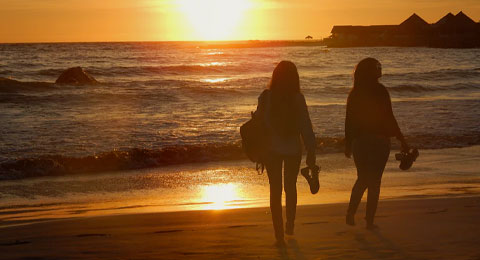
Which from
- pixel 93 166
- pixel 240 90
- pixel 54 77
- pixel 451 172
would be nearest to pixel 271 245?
pixel 451 172

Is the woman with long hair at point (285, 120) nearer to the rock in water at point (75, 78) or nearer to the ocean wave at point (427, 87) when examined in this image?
the ocean wave at point (427, 87)

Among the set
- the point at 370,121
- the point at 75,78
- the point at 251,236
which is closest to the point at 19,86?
the point at 75,78

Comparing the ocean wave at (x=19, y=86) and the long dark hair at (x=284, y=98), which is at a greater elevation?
the long dark hair at (x=284, y=98)

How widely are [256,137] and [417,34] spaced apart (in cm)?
9041

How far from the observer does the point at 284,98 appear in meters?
5.71

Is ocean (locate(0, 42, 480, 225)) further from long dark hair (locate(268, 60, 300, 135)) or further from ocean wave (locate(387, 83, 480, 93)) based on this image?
long dark hair (locate(268, 60, 300, 135))

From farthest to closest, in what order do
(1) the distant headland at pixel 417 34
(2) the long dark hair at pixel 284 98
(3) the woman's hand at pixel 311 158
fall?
(1) the distant headland at pixel 417 34 → (3) the woman's hand at pixel 311 158 → (2) the long dark hair at pixel 284 98

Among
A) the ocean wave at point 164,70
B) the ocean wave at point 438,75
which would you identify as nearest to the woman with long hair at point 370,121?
the ocean wave at point 438,75

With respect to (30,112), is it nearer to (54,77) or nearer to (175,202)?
(175,202)

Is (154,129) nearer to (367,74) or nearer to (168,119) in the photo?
(168,119)

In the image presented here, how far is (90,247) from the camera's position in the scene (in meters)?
6.11

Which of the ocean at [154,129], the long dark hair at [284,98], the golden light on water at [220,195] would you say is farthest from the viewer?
the ocean at [154,129]

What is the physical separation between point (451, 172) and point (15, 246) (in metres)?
7.36

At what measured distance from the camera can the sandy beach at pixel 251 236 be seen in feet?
18.9
